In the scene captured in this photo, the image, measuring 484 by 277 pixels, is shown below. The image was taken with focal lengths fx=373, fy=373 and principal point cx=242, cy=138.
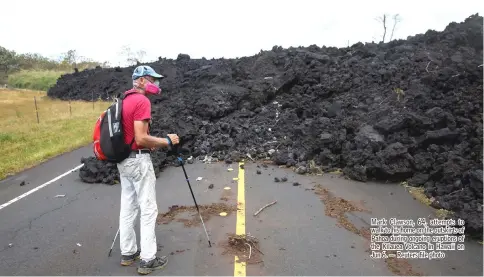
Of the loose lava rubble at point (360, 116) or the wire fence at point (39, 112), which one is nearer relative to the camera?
the loose lava rubble at point (360, 116)

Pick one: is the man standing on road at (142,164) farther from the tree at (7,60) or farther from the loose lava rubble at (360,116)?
the tree at (7,60)

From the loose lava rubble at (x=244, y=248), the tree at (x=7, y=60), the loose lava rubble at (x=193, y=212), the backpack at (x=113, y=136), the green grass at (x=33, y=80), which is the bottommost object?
the loose lava rubble at (x=244, y=248)

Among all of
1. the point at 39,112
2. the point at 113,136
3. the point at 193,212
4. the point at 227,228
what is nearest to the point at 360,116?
the point at 193,212

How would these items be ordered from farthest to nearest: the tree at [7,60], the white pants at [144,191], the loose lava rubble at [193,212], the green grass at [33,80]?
the tree at [7,60] < the green grass at [33,80] < the loose lava rubble at [193,212] < the white pants at [144,191]

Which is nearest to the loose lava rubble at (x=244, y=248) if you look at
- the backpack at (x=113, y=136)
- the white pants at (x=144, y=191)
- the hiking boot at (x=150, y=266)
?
the hiking boot at (x=150, y=266)

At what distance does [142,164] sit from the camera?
13.6 ft

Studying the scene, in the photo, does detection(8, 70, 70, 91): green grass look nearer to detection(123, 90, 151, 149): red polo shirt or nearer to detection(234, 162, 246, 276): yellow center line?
detection(234, 162, 246, 276): yellow center line

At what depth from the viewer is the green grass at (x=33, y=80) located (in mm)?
54647

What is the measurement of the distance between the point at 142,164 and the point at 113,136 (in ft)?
1.44

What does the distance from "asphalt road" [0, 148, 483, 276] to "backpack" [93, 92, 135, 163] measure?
1.39 m

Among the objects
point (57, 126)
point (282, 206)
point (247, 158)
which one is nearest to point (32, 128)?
point (57, 126)

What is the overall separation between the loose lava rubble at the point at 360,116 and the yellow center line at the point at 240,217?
1574 mm

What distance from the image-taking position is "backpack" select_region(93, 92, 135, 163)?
400 centimetres

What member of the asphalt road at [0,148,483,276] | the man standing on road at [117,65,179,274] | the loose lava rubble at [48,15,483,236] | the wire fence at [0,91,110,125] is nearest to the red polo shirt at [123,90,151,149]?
the man standing on road at [117,65,179,274]
